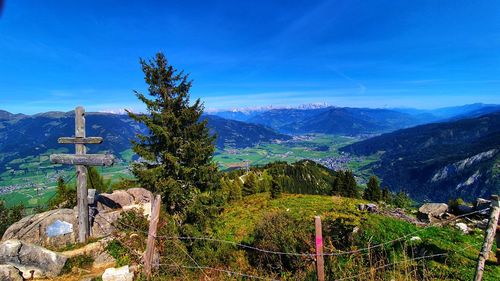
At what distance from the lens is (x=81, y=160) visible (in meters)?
11.9

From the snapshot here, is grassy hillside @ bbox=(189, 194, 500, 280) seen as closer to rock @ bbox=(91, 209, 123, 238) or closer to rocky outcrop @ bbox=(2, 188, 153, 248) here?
rock @ bbox=(91, 209, 123, 238)

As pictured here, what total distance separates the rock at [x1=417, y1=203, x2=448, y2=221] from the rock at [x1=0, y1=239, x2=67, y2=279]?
807 inches

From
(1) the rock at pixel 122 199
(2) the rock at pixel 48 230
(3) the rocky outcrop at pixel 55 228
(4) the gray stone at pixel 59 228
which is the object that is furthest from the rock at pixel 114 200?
(4) the gray stone at pixel 59 228

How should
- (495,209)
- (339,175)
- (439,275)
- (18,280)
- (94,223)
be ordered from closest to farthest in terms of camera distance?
1. (495,209)
2. (439,275)
3. (18,280)
4. (94,223)
5. (339,175)

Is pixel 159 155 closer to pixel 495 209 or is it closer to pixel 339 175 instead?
pixel 495 209

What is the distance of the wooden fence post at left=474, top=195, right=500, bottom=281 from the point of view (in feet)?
17.6

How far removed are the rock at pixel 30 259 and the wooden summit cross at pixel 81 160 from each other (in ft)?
8.69

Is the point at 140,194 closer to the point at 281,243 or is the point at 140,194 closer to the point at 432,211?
the point at 281,243

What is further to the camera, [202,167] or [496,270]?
[202,167]

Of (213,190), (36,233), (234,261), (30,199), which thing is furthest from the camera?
(30,199)

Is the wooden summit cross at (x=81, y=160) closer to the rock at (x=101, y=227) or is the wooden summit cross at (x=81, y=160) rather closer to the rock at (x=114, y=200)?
the rock at (x=101, y=227)

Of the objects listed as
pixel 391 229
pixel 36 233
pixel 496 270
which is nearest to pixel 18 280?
pixel 36 233

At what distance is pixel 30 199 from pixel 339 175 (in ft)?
521

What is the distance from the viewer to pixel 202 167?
1897cm
